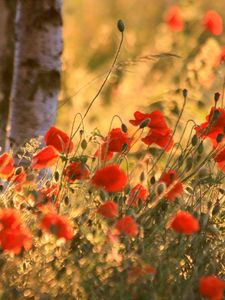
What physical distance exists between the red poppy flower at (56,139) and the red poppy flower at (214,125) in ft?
1.64

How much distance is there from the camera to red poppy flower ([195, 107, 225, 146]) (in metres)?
3.59

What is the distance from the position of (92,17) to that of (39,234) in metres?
7.90

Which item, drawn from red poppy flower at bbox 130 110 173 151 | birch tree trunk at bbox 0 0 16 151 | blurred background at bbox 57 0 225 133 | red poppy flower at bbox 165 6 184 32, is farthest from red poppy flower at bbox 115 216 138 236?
red poppy flower at bbox 165 6 184 32

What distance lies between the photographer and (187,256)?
356cm

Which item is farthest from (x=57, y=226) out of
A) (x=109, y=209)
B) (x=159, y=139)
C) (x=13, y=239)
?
(x=159, y=139)

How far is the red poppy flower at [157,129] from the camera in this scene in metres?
3.59

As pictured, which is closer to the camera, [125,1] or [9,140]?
[9,140]

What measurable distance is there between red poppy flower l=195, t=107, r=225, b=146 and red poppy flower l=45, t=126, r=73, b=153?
500 mm

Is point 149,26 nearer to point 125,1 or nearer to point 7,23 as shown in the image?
point 125,1

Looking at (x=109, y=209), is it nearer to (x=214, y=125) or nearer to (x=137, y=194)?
(x=137, y=194)

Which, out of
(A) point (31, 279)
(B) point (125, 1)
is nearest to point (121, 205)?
(A) point (31, 279)

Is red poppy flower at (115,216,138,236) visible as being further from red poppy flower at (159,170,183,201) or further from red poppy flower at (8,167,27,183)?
red poppy flower at (8,167,27,183)

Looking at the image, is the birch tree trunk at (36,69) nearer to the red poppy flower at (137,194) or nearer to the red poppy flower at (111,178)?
the red poppy flower at (137,194)

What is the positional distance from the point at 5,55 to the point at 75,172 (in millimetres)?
1502
